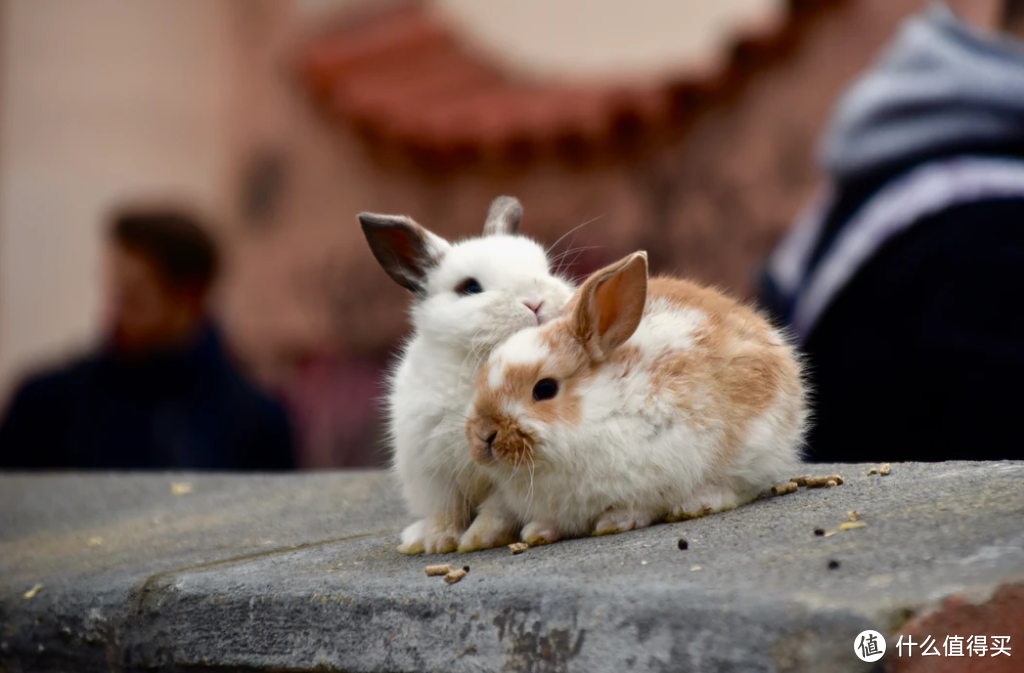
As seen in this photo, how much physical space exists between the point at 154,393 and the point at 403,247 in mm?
3497

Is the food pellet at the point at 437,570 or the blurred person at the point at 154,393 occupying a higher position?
the food pellet at the point at 437,570

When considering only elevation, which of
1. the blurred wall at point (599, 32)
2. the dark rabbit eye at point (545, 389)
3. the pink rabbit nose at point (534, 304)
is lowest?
the dark rabbit eye at point (545, 389)

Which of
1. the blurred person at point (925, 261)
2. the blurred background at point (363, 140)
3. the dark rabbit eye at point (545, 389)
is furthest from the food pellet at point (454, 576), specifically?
the blurred background at point (363, 140)

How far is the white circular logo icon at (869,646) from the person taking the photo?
133 centimetres

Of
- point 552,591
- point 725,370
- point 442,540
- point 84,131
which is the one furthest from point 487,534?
point 84,131

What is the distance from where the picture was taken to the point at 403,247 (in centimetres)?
209

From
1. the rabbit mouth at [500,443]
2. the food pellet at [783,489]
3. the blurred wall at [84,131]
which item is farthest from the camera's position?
the blurred wall at [84,131]

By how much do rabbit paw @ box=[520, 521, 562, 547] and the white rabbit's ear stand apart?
592 millimetres

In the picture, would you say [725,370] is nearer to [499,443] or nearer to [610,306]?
[610,306]

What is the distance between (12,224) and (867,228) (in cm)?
647

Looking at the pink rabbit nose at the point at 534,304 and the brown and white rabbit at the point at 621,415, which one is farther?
the pink rabbit nose at the point at 534,304

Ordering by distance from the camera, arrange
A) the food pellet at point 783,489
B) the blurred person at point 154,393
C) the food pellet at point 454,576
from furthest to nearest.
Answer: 1. the blurred person at point 154,393
2. the food pellet at point 783,489
3. the food pellet at point 454,576

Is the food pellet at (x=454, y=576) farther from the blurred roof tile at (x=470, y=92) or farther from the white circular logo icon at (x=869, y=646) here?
the blurred roof tile at (x=470, y=92)

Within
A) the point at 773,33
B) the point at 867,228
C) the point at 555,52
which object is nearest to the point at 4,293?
the point at 555,52
